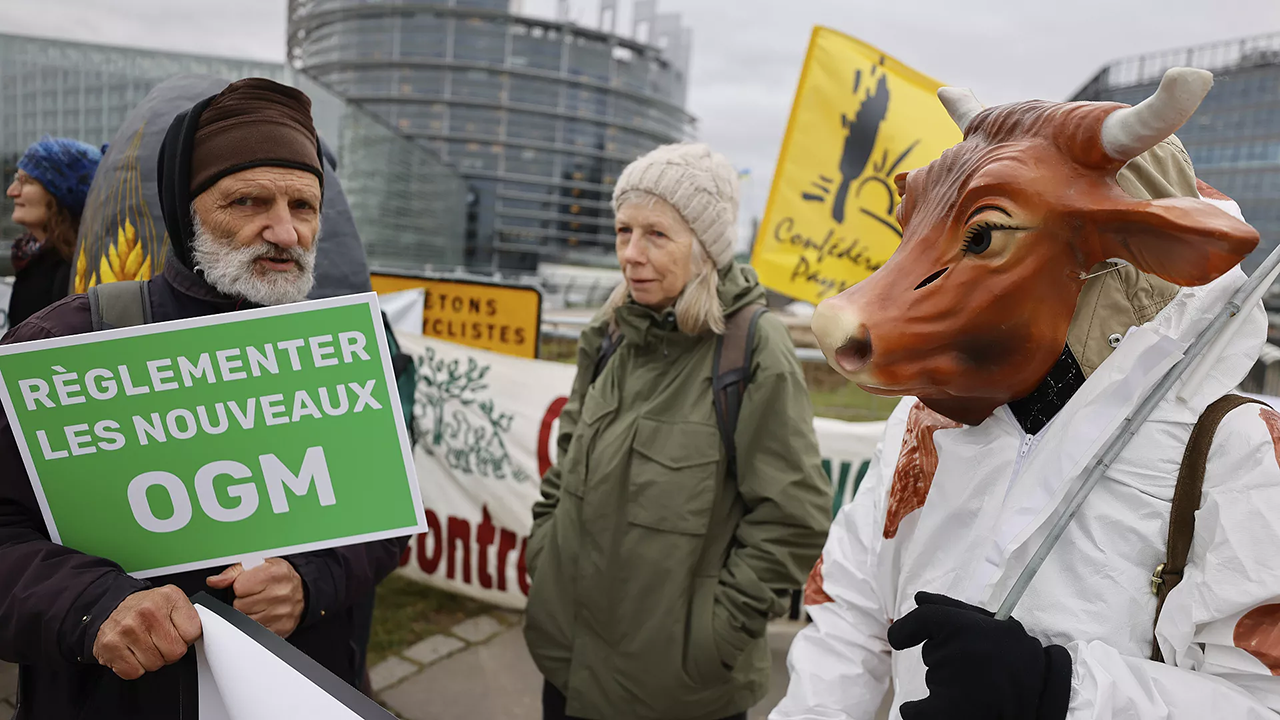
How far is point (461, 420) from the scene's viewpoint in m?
4.39

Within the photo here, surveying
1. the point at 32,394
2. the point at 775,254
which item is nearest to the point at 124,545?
the point at 32,394

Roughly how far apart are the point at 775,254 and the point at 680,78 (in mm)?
77248

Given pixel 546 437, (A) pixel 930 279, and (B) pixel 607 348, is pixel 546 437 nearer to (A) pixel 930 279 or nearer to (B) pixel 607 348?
(B) pixel 607 348

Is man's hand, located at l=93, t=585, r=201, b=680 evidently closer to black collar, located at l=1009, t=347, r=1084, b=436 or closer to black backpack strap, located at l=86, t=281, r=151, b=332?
black backpack strap, located at l=86, t=281, r=151, b=332

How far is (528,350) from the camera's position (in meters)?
4.64

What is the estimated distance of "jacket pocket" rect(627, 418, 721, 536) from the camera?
2121 millimetres

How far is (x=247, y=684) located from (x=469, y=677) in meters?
2.75

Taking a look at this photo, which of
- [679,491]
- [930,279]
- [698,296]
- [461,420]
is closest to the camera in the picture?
[930,279]

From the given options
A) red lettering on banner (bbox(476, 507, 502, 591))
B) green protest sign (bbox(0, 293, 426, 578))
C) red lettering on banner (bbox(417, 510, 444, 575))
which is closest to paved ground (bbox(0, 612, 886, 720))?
red lettering on banner (bbox(476, 507, 502, 591))

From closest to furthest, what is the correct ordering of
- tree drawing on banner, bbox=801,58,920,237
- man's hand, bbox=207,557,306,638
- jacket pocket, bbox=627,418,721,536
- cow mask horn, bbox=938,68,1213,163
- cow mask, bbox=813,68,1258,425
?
1. cow mask horn, bbox=938,68,1213,163
2. cow mask, bbox=813,68,1258,425
3. man's hand, bbox=207,557,306,638
4. jacket pocket, bbox=627,418,721,536
5. tree drawing on banner, bbox=801,58,920,237

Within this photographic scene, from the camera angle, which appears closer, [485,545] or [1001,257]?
[1001,257]

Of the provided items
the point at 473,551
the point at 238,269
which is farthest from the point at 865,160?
the point at 238,269

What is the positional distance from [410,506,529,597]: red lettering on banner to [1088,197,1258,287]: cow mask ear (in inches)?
144

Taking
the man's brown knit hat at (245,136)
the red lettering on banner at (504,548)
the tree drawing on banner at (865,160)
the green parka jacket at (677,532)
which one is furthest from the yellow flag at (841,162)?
the man's brown knit hat at (245,136)
